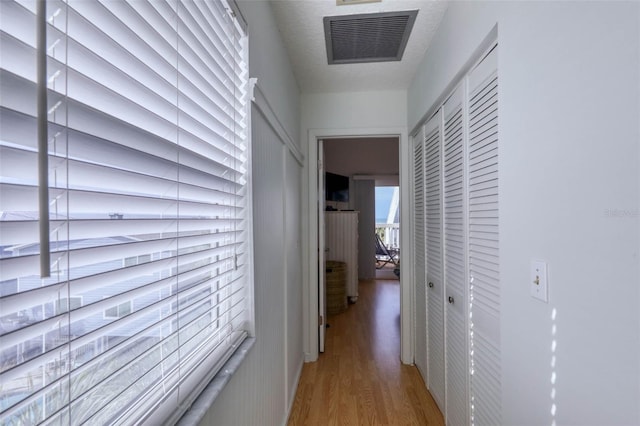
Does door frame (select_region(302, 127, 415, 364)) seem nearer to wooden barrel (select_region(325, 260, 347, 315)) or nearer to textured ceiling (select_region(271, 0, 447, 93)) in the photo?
textured ceiling (select_region(271, 0, 447, 93))

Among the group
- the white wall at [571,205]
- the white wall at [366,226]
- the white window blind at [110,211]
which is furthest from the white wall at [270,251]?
the white wall at [366,226]

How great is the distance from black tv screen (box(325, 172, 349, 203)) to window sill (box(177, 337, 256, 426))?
455cm

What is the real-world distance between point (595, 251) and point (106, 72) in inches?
44.1

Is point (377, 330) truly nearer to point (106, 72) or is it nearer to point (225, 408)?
point (225, 408)

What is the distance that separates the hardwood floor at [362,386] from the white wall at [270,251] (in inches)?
7.7

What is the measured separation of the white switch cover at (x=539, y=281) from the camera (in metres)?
0.88

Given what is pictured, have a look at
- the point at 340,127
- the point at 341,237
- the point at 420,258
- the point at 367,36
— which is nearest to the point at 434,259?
the point at 420,258

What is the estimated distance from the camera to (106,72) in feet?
1.66

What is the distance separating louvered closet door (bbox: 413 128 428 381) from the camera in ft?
7.60

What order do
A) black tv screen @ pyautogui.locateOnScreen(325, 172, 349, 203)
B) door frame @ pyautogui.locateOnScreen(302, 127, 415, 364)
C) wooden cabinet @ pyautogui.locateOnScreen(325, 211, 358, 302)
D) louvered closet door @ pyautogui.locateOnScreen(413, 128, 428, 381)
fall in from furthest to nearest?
black tv screen @ pyautogui.locateOnScreen(325, 172, 349, 203), wooden cabinet @ pyautogui.locateOnScreen(325, 211, 358, 302), door frame @ pyautogui.locateOnScreen(302, 127, 415, 364), louvered closet door @ pyautogui.locateOnScreen(413, 128, 428, 381)

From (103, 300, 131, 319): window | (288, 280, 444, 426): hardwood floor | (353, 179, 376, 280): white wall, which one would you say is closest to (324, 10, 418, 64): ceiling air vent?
(103, 300, 131, 319): window

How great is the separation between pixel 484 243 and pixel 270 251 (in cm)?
105

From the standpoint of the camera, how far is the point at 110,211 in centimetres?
52

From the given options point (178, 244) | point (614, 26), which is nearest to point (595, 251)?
point (614, 26)
